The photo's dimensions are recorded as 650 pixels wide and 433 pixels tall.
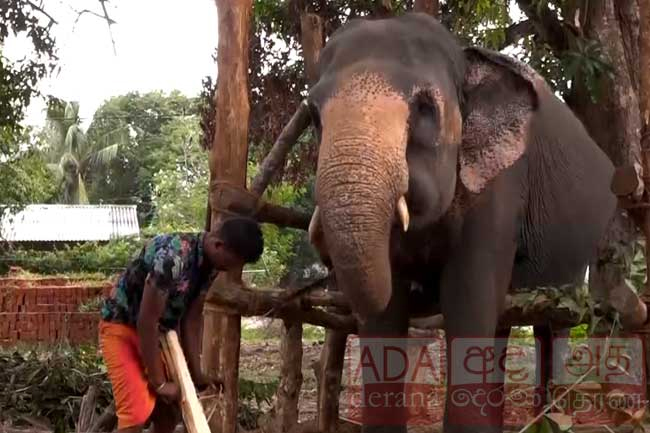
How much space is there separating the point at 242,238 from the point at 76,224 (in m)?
34.3

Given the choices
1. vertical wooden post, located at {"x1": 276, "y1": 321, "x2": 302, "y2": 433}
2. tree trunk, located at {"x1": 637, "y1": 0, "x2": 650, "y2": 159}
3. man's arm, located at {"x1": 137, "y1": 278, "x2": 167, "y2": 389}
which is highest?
tree trunk, located at {"x1": 637, "y1": 0, "x2": 650, "y2": 159}

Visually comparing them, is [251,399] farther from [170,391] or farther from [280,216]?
[170,391]

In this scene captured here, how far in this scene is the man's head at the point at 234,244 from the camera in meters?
4.01

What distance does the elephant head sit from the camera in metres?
3.48

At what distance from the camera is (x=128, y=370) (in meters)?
4.42

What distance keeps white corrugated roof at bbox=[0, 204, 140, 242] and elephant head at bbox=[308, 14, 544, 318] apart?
101 feet

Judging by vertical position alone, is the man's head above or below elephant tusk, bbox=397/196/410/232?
below

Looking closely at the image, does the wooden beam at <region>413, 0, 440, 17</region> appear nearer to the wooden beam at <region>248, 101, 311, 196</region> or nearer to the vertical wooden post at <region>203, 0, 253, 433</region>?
the wooden beam at <region>248, 101, 311, 196</region>

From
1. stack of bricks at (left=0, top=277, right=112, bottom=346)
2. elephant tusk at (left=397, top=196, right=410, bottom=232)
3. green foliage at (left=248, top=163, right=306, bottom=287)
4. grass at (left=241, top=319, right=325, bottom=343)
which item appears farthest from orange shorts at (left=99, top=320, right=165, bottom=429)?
grass at (left=241, top=319, right=325, bottom=343)

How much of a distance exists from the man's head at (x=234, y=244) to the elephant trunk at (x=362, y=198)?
45cm

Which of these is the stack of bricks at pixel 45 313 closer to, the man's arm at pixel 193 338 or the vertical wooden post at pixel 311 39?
the vertical wooden post at pixel 311 39

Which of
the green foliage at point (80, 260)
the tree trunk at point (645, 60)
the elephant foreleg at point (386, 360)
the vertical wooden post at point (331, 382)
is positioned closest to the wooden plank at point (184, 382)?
the elephant foreleg at point (386, 360)

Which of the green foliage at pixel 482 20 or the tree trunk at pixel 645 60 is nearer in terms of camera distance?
the tree trunk at pixel 645 60

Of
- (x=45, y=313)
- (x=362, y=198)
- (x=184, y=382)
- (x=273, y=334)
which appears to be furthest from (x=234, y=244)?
(x=273, y=334)
